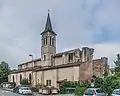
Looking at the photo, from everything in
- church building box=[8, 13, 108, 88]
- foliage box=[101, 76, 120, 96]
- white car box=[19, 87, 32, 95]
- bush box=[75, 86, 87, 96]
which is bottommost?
white car box=[19, 87, 32, 95]

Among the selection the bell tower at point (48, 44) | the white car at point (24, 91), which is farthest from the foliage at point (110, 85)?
the bell tower at point (48, 44)

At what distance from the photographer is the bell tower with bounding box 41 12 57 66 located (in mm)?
78562

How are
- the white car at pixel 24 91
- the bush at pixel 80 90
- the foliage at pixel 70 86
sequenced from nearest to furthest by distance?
the bush at pixel 80 90
the foliage at pixel 70 86
the white car at pixel 24 91

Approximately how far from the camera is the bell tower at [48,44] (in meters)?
78.6

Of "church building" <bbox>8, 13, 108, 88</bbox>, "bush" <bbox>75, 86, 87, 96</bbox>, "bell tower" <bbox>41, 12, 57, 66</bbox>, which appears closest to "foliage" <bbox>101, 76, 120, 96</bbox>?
"bush" <bbox>75, 86, 87, 96</bbox>

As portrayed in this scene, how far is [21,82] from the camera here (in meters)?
80.4

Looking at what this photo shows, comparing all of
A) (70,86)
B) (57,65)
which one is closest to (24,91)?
(70,86)

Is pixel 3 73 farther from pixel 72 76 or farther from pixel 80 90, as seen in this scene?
pixel 80 90

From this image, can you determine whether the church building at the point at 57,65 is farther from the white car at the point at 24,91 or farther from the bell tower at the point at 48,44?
the white car at the point at 24,91

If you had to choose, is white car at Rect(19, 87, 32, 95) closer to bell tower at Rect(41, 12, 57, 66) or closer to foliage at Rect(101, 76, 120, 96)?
foliage at Rect(101, 76, 120, 96)

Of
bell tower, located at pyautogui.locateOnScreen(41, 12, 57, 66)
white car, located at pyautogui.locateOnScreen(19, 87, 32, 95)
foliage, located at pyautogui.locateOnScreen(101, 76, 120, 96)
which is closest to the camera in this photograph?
foliage, located at pyautogui.locateOnScreen(101, 76, 120, 96)

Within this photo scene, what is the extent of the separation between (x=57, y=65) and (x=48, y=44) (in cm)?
1105

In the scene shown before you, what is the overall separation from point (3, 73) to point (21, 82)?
26041mm

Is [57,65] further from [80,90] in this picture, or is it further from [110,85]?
[110,85]
